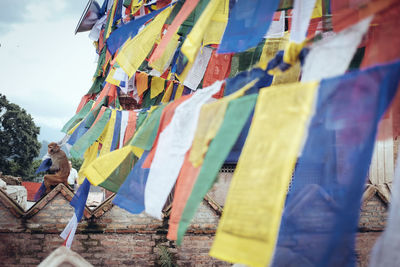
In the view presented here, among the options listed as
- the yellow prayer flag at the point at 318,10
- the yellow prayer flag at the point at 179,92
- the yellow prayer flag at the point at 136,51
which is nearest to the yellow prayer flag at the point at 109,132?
the yellow prayer flag at the point at 136,51

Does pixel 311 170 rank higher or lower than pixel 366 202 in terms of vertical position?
lower

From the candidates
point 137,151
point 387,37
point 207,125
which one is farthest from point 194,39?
point 387,37

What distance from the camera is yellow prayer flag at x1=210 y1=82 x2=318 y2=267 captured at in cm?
150

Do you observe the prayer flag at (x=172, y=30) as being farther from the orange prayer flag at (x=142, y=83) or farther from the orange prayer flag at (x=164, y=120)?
the orange prayer flag at (x=142, y=83)

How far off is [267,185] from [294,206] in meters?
0.99

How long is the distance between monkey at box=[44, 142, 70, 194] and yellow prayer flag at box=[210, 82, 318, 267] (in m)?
4.78

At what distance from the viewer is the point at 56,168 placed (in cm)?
575

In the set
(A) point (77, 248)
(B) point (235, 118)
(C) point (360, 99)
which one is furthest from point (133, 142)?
(A) point (77, 248)

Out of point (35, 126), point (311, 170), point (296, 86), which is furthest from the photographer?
point (35, 126)

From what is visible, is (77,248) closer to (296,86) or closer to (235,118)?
(235,118)

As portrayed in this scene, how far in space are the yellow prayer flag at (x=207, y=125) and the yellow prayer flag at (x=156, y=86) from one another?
3197 mm

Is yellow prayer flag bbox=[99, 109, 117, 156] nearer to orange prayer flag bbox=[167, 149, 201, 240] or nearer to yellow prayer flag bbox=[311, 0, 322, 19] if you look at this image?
orange prayer flag bbox=[167, 149, 201, 240]

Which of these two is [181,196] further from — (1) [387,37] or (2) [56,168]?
(2) [56,168]

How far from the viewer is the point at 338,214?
5.11 feet
